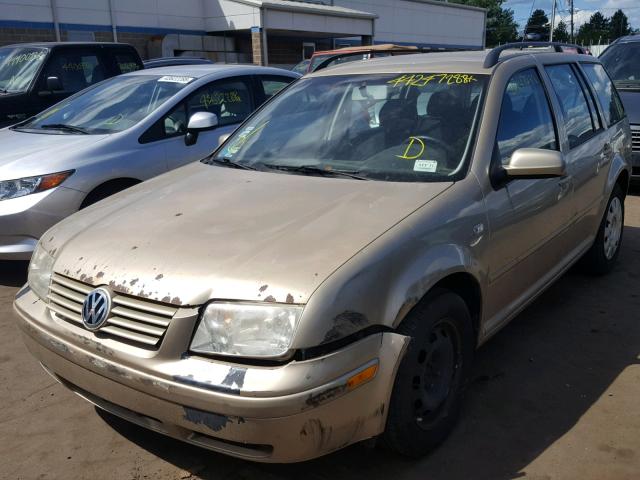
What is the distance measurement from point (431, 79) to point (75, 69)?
636cm

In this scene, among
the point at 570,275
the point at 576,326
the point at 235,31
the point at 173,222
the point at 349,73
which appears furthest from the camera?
the point at 235,31

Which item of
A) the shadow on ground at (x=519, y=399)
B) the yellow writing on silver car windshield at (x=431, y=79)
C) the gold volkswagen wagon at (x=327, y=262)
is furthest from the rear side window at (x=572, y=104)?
the shadow on ground at (x=519, y=399)

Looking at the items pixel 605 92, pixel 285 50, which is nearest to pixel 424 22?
pixel 285 50

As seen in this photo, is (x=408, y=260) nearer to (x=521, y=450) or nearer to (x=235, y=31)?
(x=521, y=450)

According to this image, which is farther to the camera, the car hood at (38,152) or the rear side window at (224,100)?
the rear side window at (224,100)

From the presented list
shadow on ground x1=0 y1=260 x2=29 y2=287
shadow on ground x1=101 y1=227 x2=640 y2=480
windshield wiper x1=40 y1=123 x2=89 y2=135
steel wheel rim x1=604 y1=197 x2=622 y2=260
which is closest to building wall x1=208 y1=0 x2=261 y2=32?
windshield wiper x1=40 y1=123 x2=89 y2=135

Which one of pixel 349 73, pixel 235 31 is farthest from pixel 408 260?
pixel 235 31

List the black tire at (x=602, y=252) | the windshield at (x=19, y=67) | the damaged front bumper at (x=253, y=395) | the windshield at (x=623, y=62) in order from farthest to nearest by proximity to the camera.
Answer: the windshield at (x=623, y=62) → the windshield at (x=19, y=67) → the black tire at (x=602, y=252) → the damaged front bumper at (x=253, y=395)

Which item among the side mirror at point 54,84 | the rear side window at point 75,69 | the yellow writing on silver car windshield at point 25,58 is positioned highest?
the yellow writing on silver car windshield at point 25,58

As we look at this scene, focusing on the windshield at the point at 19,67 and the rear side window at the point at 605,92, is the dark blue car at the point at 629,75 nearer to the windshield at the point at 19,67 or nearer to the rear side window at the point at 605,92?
the rear side window at the point at 605,92

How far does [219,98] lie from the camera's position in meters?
6.08

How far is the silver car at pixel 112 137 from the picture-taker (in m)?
4.66

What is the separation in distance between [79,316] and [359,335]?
45.2 inches

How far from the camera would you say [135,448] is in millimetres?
2879
